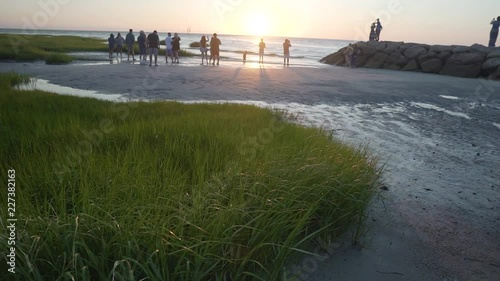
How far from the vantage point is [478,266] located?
102 inches

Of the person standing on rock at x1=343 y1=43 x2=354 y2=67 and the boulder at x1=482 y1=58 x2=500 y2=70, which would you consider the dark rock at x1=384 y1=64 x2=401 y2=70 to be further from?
the boulder at x1=482 y1=58 x2=500 y2=70

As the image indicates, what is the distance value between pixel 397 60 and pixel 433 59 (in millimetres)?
2815

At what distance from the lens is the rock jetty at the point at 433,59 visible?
69.3 feet

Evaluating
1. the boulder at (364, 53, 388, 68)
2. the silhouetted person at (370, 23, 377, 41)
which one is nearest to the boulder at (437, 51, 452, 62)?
the boulder at (364, 53, 388, 68)

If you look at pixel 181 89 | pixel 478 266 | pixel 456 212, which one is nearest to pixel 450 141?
pixel 456 212

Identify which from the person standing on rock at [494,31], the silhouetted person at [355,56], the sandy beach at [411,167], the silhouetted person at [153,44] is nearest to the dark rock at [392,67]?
the silhouetted person at [355,56]

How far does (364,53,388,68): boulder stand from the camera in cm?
2658

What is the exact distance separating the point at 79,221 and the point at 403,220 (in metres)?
2.97

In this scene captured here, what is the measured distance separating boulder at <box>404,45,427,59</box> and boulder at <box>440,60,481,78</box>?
275 centimetres

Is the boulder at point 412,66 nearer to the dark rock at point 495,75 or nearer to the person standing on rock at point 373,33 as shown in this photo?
the dark rock at point 495,75

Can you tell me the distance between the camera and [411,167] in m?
4.74

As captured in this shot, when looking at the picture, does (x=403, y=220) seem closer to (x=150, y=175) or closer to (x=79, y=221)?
(x=150, y=175)

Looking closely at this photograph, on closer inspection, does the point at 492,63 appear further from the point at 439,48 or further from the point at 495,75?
the point at 439,48

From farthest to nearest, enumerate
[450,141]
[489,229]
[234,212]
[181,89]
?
1. [181,89]
2. [450,141]
3. [489,229]
4. [234,212]
